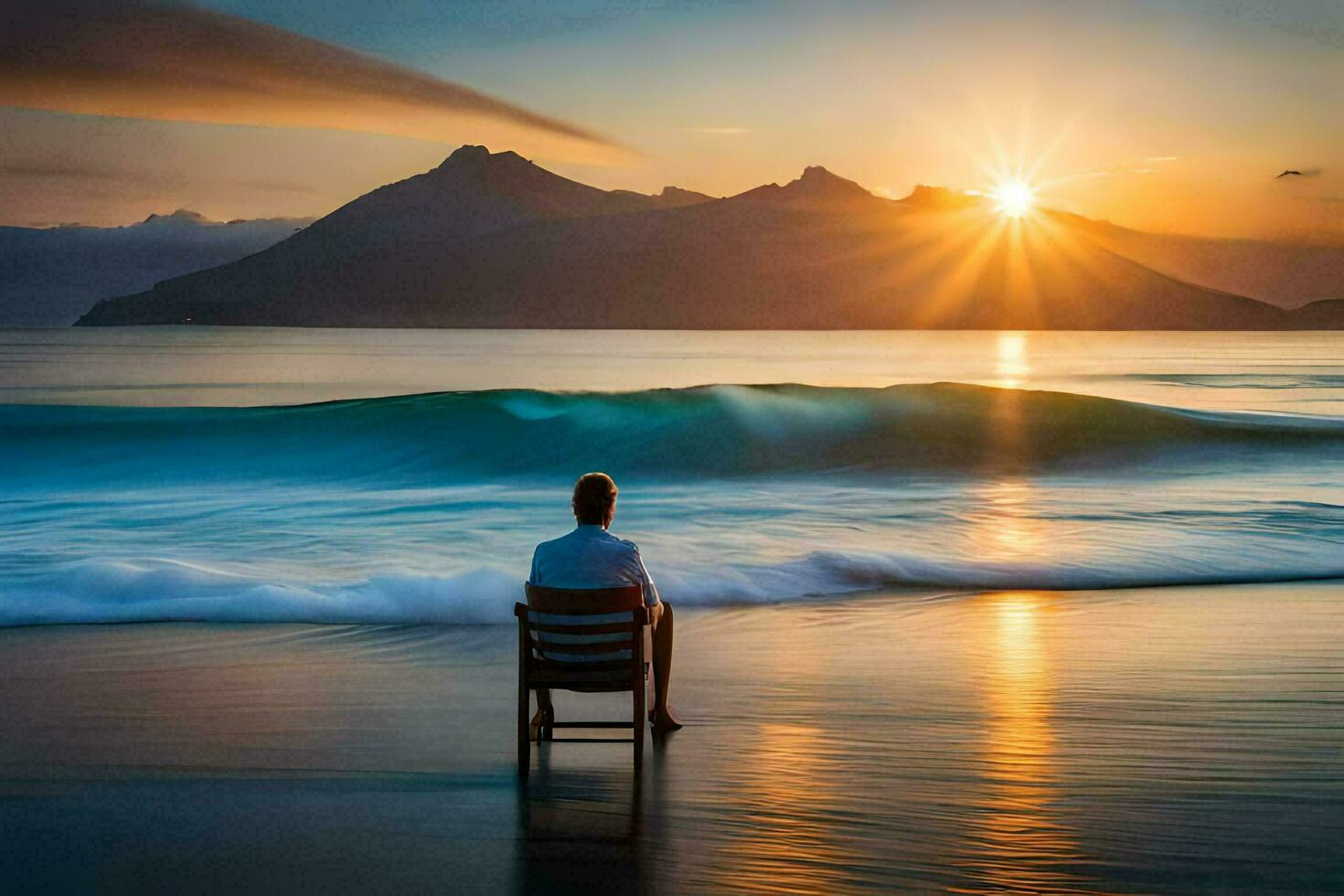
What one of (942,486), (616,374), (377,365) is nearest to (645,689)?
(942,486)

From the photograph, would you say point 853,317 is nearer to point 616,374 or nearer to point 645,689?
point 616,374

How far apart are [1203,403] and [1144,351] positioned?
144 feet

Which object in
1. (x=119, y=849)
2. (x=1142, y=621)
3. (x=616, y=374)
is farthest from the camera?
(x=616, y=374)

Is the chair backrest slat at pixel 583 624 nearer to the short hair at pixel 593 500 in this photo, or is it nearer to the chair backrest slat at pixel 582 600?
the chair backrest slat at pixel 582 600

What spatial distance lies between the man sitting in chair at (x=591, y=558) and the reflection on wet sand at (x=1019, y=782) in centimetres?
140

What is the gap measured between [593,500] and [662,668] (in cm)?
77

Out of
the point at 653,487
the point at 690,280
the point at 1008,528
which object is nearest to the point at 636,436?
the point at 653,487

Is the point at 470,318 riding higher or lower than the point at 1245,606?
higher

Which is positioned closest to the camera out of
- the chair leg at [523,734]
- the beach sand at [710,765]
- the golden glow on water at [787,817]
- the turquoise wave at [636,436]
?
the golden glow on water at [787,817]

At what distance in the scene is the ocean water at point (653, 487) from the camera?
9.35 metres

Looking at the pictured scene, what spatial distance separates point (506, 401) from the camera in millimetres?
26016

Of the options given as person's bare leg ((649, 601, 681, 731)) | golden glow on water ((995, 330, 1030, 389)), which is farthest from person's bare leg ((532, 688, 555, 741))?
golden glow on water ((995, 330, 1030, 389))

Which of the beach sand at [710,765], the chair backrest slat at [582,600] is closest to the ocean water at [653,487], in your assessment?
the beach sand at [710,765]

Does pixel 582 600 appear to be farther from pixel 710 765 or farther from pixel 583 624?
pixel 710 765
